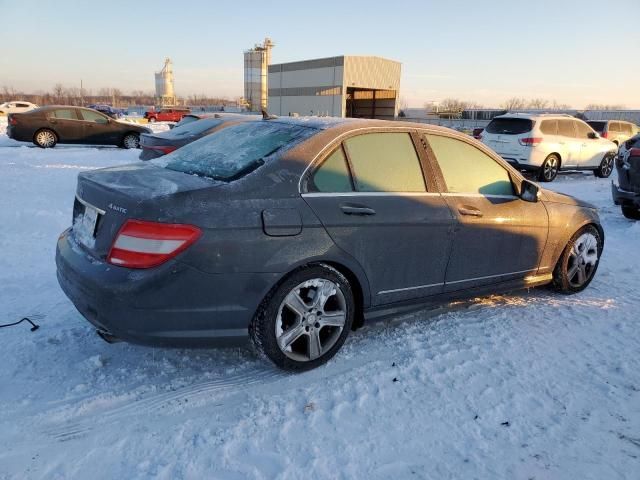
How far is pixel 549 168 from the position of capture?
12.7 metres

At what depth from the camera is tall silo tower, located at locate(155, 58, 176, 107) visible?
96.9m

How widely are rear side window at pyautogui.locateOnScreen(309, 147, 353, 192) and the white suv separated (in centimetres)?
1052

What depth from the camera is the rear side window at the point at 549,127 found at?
40.8ft

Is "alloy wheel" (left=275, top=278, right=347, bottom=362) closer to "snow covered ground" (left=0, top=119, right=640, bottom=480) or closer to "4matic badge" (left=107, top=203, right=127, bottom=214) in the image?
"snow covered ground" (left=0, top=119, right=640, bottom=480)

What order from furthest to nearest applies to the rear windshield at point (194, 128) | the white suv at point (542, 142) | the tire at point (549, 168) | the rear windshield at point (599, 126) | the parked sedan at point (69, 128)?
the rear windshield at point (599, 126), the parked sedan at point (69, 128), the tire at point (549, 168), the white suv at point (542, 142), the rear windshield at point (194, 128)

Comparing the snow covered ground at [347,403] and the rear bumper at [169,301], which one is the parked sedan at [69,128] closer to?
the snow covered ground at [347,403]

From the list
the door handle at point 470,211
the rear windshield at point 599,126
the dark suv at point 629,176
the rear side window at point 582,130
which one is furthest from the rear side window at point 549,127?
the door handle at point 470,211

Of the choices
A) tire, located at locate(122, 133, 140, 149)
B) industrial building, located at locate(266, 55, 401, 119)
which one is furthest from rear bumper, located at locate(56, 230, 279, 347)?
industrial building, located at locate(266, 55, 401, 119)

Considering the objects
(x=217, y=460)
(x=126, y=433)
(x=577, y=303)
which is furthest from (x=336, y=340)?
(x=577, y=303)

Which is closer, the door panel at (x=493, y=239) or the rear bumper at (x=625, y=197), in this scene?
the door panel at (x=493, y=239)

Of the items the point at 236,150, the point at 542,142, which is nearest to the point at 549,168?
the point at 542,142

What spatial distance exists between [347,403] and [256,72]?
76.4 m

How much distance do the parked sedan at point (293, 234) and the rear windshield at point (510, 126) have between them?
363 inches

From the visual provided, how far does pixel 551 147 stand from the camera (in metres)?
12.6
